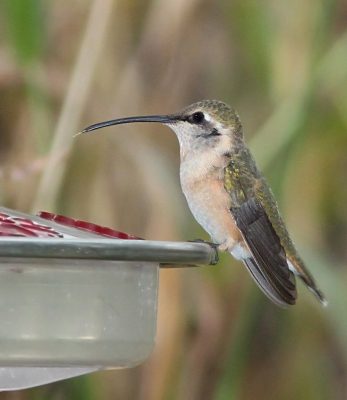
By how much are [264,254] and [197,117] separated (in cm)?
31

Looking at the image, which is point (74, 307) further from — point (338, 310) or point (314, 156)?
point (314, 156)

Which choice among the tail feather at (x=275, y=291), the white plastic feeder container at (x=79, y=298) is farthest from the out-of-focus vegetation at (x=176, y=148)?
the white plastic feeder container at (x=79, y=298)

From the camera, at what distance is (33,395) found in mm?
2367

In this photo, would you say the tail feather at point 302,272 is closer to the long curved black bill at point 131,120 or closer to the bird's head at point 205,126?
the bird's head at point 205,126

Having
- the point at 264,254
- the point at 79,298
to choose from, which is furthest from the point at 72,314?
the point at 264,254

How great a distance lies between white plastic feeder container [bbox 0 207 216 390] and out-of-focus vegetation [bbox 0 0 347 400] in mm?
825

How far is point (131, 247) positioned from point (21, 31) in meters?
1.04

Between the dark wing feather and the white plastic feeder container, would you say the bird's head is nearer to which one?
the dark wing feather

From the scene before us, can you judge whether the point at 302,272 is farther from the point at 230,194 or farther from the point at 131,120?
the point at 131,120

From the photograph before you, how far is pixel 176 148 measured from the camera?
8.99 feet

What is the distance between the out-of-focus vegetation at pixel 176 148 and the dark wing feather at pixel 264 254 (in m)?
0.11

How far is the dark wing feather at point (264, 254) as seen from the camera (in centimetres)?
179

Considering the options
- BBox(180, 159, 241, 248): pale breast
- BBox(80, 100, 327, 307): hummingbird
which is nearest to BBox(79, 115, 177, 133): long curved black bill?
BBox(80, 100, 327, 307): hummingbird

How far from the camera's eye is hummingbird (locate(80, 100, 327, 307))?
1.98 metres
